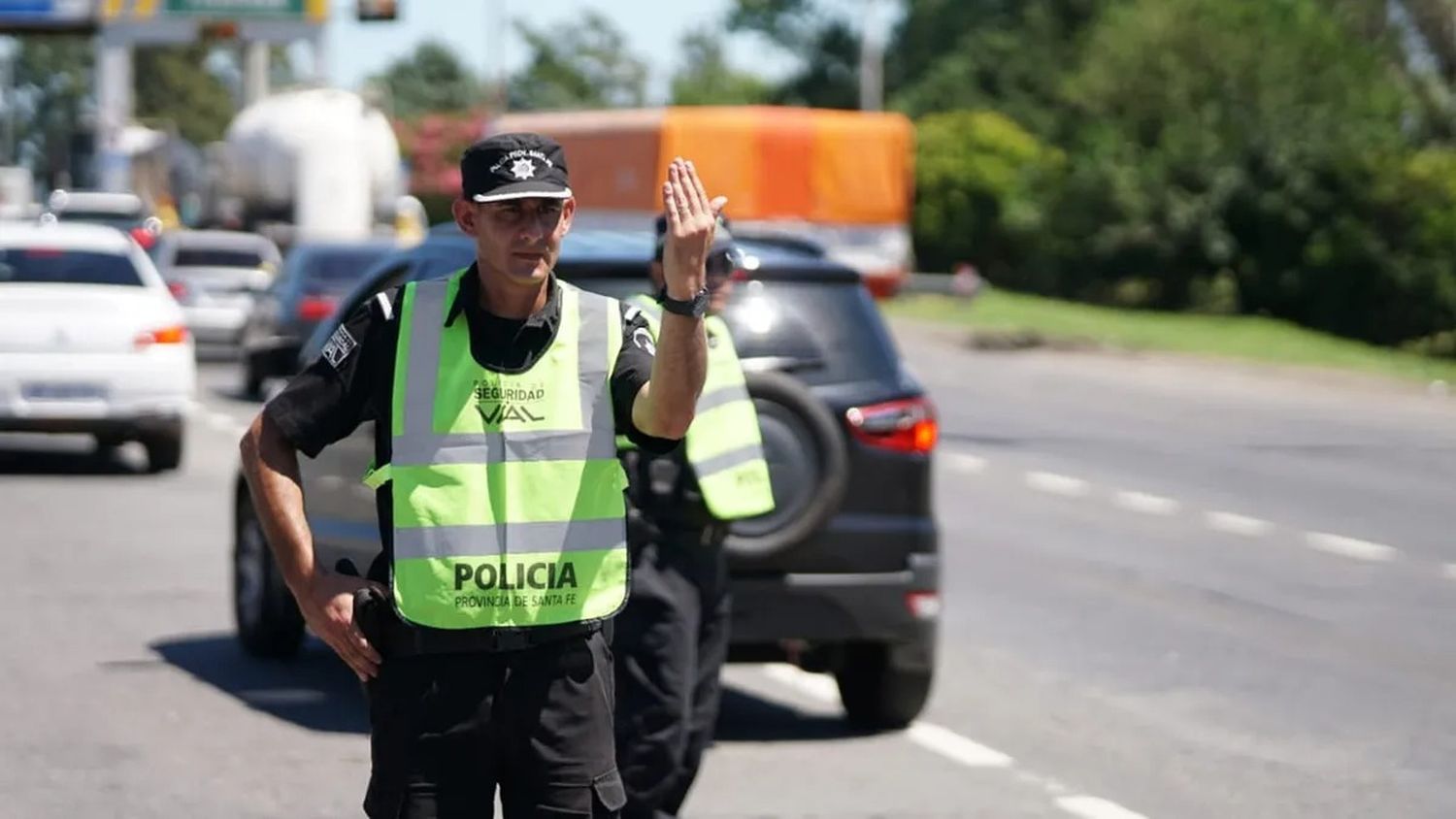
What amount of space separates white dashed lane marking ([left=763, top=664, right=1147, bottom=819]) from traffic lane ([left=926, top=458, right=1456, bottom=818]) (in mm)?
87

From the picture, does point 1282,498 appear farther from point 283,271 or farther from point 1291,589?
point 283,271

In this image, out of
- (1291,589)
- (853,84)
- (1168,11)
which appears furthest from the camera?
(853,84)

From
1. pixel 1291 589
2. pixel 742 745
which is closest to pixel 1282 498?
pixel 1291 589

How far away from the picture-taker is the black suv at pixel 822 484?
361 inches

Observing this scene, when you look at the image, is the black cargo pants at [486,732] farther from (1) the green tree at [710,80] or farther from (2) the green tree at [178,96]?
(2) the green tree at [178,96]

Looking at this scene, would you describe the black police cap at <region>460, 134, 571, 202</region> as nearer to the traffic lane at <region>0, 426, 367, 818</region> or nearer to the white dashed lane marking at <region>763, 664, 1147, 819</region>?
the traffic lane at <region>0, 426, 367, 818</region>

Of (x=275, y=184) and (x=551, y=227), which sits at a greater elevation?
(x=551, y=227)

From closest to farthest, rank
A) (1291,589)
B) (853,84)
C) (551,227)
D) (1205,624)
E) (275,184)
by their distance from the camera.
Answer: (551,227) → (1205,624) → (1291,589) → (275,184) → (853,84)

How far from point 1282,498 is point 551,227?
1448cm

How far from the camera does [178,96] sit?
5335 inches

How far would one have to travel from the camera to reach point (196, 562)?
14.7 metres

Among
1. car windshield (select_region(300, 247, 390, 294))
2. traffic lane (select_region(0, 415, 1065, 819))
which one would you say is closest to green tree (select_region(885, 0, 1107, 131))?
car windshield (select_region(300, 247, 390, 294))

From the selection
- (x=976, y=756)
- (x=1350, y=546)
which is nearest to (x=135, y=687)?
(x=976, y=756)

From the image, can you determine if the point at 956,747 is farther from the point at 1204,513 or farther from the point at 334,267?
the point at 334,267
